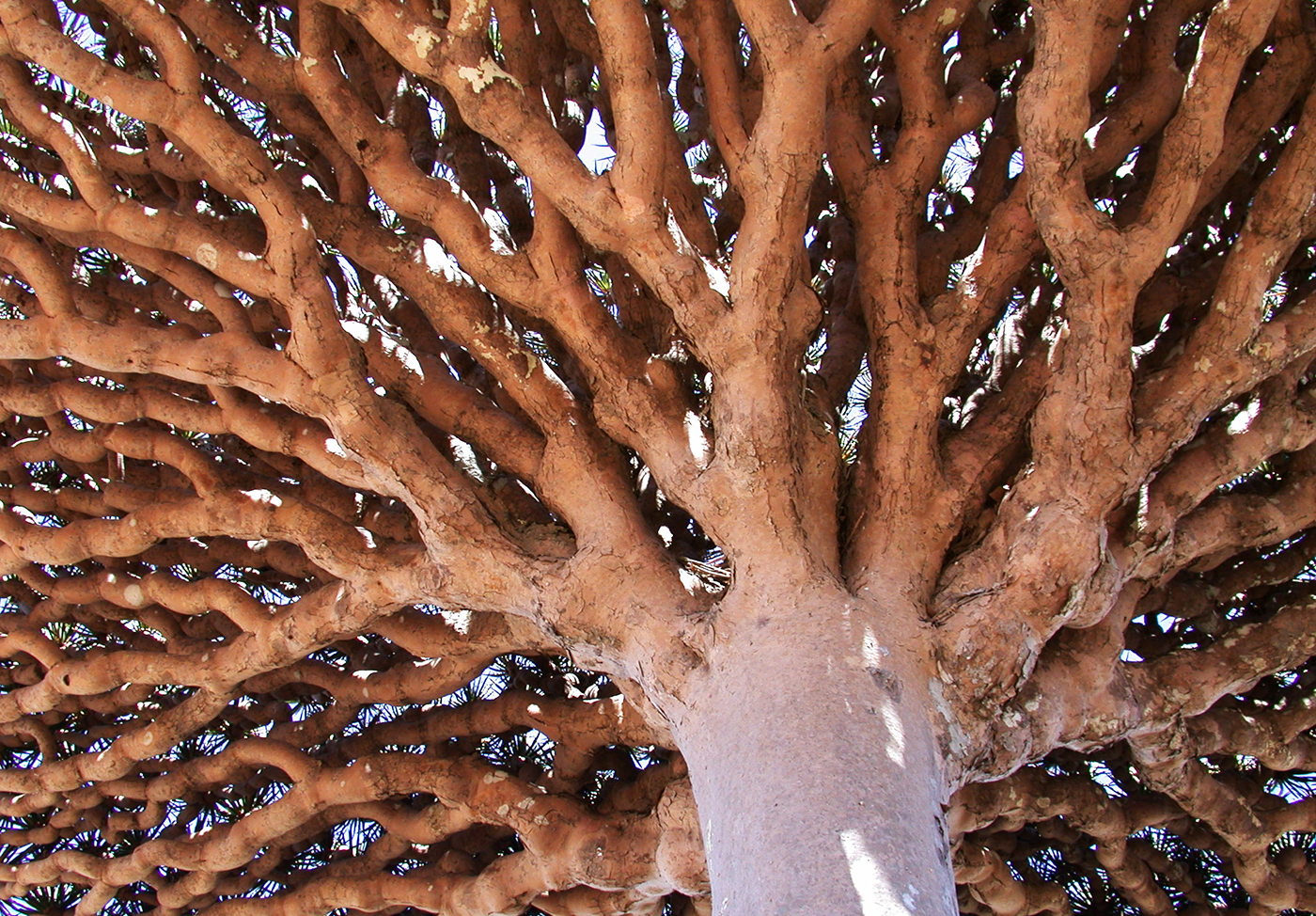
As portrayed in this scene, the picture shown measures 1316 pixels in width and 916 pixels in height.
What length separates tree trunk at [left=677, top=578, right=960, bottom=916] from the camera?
1.87 m

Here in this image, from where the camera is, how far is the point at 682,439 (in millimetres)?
2748

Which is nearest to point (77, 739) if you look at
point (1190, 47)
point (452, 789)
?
point (452, 789)

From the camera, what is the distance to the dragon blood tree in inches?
97.3

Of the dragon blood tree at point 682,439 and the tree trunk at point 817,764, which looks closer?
the tree trunk at point 817,764

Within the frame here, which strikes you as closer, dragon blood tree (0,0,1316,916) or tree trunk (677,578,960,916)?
tree trunk (677,578,960,916)

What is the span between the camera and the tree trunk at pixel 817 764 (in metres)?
1.87

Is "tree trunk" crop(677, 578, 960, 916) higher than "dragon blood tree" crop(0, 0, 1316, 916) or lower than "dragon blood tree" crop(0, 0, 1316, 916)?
lower

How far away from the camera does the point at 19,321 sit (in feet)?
9.98

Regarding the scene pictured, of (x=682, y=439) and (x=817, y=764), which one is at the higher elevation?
(x=682, y=439)

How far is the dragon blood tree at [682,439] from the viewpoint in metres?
2.47

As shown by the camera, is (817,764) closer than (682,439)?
Yes

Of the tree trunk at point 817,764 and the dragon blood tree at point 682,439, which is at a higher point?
the dragon blood tree at point 682,439

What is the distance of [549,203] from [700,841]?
5.69 ft

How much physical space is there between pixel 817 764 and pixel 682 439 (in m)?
0.99
